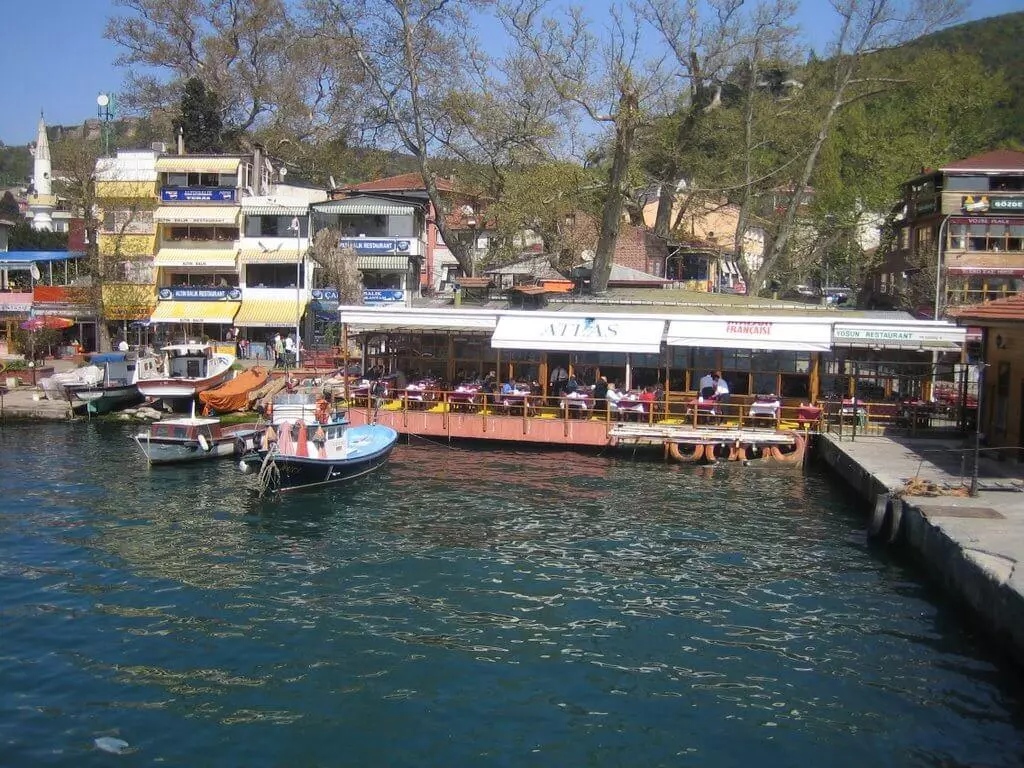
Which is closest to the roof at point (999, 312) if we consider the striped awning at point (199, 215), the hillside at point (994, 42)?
the striped awning at point (199, 215)

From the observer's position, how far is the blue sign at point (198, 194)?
48625mm

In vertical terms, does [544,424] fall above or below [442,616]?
above

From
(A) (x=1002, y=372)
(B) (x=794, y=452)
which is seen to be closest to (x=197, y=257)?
(B) (x=794, y=452)

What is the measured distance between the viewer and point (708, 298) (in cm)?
3584

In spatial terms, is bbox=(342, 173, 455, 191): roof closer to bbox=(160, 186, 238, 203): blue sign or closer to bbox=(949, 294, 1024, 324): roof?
bbox=(160, 186, 238, 203): blue sign

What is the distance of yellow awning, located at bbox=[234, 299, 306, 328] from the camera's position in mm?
46094

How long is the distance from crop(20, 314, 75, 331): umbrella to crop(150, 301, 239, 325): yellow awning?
4.11 metres

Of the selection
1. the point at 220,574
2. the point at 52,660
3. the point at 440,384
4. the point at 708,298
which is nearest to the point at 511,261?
the point at 708,298

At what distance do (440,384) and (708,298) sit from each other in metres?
11.6

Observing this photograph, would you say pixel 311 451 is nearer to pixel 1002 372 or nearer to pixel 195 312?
pixel 1002 372

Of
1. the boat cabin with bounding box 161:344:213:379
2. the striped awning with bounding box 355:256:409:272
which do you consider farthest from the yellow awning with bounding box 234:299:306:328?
the boat cabin with bounding box 161:344:213:379

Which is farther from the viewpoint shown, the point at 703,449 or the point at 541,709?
the point at 703,449

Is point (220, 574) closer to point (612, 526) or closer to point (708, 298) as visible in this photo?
point (612, 526)

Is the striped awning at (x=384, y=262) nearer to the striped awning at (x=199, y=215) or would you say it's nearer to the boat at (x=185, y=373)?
the striped awning at (x=199, y=215)
